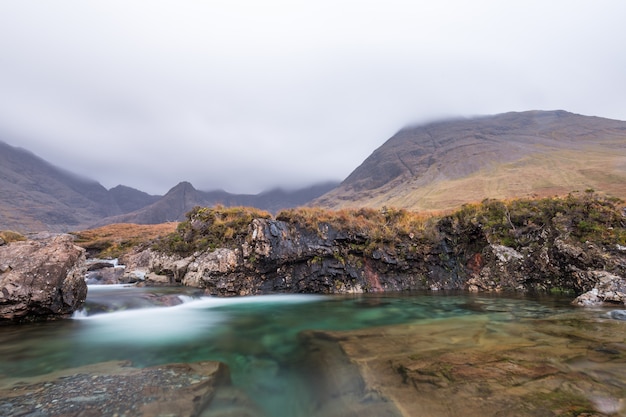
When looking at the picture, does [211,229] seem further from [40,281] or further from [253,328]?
[253,328]

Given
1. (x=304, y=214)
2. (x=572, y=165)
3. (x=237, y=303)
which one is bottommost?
(x=237, y=303)

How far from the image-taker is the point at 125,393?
4812 mm

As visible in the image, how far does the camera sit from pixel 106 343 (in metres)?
8.15

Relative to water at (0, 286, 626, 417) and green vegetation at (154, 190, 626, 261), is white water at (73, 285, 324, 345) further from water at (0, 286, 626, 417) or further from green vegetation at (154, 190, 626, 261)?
green vegetation at (154, 190, 626, 261)

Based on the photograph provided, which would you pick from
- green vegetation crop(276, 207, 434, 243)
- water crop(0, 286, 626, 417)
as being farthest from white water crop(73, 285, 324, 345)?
green vegetation crop(276, 207, 434, 243)

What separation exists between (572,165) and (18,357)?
127m

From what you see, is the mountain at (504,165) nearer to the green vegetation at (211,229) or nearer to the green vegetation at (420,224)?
the green vegetation at (420,224)

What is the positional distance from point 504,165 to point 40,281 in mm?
132644

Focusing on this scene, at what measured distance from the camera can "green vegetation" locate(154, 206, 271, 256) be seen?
17405mm

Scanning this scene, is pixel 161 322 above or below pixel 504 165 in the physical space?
below

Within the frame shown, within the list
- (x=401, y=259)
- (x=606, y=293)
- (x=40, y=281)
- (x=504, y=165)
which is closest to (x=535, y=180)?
(x=504, y=165)

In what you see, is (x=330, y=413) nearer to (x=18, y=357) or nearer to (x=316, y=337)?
(x=316, y=337)

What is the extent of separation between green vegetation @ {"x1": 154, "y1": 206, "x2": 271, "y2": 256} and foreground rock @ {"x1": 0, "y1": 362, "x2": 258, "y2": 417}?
1131 cm

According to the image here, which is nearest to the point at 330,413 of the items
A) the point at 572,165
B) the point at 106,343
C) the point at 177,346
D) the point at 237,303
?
the point at 177,346
